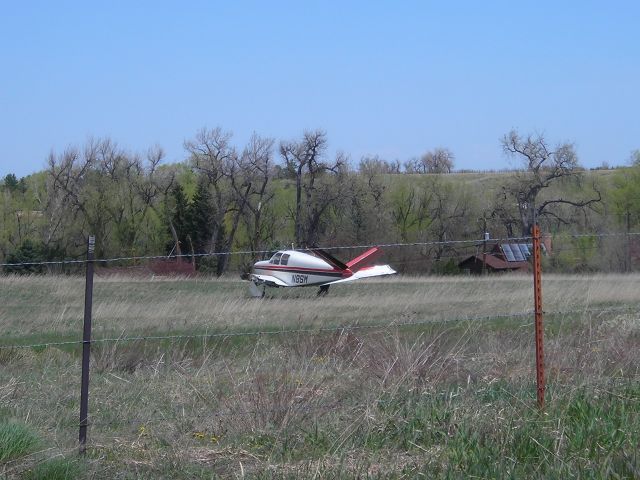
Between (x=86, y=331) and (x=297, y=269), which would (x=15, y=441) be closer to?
(x=86, y=331)

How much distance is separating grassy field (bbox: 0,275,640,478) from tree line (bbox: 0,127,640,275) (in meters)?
37.5

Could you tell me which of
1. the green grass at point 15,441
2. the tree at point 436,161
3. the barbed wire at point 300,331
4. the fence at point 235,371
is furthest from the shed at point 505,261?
the tree at point 436,161

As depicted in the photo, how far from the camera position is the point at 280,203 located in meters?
56.6

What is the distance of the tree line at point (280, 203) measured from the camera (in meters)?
51.9

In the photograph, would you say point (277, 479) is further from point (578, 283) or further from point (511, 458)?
point (578, 283)

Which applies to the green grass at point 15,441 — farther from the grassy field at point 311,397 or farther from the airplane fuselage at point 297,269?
the airplane fuselage at point 297,269

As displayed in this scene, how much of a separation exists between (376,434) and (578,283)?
8.00 m

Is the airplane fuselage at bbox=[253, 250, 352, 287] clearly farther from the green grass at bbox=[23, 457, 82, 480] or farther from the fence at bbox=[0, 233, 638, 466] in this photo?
the green grass at bbox=[23, 457, 82, 480]

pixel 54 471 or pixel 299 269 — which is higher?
pixel 299 269

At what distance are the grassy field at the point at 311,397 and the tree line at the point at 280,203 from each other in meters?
37.5

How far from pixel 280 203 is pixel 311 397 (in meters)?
49.5

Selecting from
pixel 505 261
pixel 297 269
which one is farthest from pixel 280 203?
pixel 505 261

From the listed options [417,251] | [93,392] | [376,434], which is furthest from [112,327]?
[417,251]

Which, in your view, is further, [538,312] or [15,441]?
[538,312]
